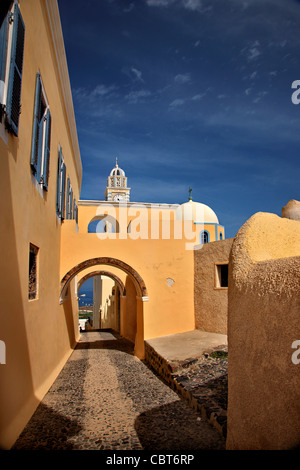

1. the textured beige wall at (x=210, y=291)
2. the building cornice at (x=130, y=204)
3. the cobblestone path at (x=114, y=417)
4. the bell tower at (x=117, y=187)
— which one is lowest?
the cobblestone path at (x=114, y=417)

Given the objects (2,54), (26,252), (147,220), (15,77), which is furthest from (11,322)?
(147,220)

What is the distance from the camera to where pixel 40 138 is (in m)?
6.32

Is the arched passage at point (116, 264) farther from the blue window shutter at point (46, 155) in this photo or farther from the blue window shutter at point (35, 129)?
the blue window shutter at point (35, 129)

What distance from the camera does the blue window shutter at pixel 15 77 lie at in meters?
3.96

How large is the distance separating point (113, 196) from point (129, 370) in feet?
58.3

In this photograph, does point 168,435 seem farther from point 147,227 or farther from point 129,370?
point 147,227

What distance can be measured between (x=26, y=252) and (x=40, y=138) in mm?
2411

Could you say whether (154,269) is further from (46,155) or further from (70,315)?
(46,155)

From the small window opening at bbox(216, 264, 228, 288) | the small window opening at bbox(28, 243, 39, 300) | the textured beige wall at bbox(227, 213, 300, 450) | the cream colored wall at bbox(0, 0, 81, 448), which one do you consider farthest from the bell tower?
the textured beige wall at bbox(227, 213, 300, 450)

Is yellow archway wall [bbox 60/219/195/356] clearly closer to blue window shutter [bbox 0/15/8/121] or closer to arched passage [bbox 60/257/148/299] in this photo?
arched passage [bbox 60/257/148/299]

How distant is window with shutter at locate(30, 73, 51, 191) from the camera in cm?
543

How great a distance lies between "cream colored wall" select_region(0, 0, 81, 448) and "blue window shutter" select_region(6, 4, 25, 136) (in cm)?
25

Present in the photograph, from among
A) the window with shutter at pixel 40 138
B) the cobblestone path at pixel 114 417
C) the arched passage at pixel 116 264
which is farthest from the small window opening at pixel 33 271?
the arched passage at pixel 116 264

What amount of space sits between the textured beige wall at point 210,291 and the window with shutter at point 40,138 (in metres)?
5.88
